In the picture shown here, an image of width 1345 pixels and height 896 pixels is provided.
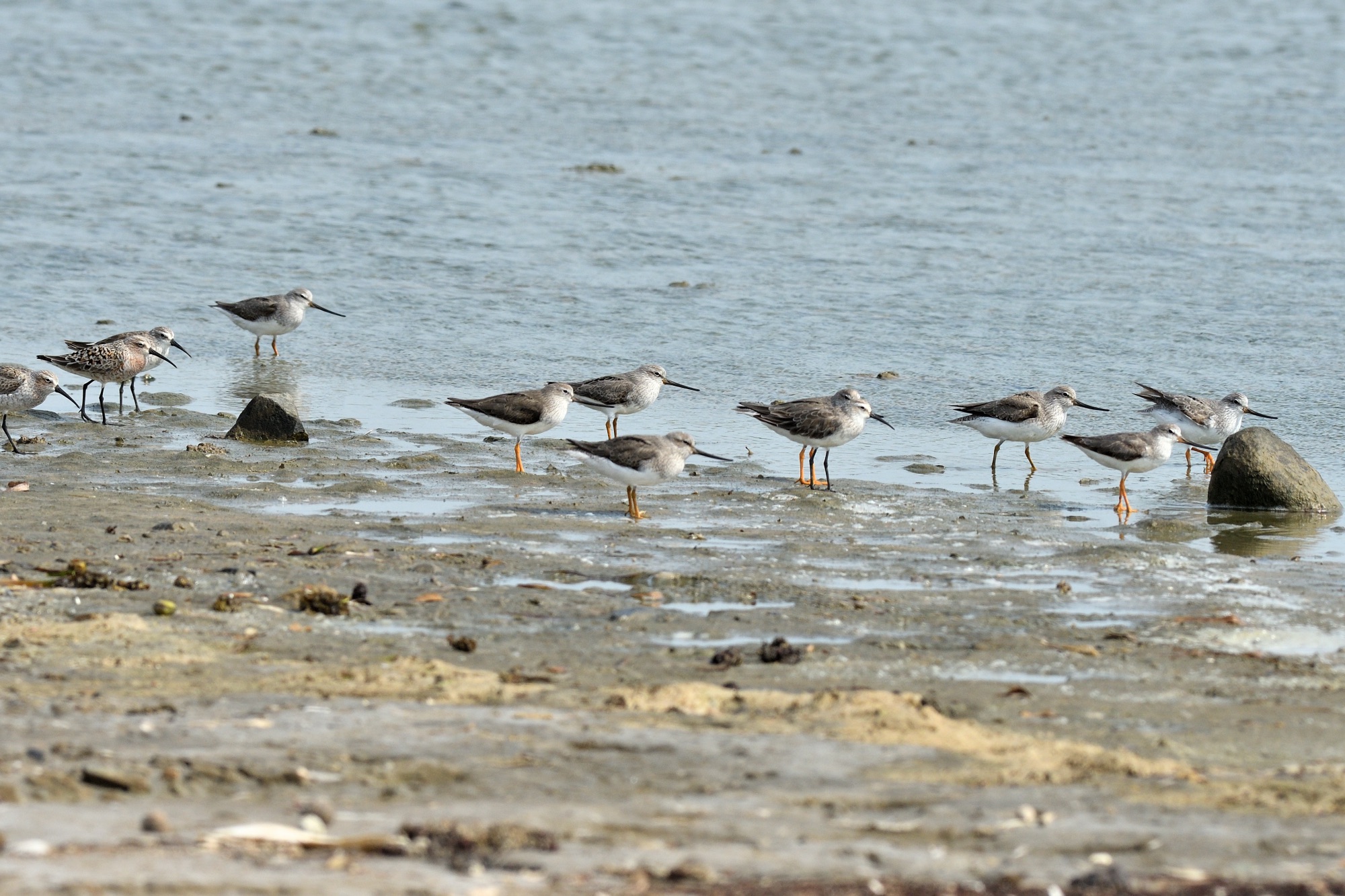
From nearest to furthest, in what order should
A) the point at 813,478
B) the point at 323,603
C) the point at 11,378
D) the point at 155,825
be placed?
the point at 155,825 < the point at 323,603 < the point at 813,478 < the point at 11,378

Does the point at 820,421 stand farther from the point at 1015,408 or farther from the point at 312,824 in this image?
the point at 312,824

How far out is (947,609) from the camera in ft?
27.9

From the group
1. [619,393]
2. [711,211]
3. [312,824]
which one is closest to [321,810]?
[312,824]

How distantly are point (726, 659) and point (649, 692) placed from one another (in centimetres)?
63

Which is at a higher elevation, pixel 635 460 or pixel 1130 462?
pixel 635 460

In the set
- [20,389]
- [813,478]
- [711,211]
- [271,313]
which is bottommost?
[813,478]

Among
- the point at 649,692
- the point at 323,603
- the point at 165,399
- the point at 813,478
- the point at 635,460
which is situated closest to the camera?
the point at 649,692

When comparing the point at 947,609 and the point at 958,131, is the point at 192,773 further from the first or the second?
the point at 958,131

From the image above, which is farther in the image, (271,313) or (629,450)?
(271,313)

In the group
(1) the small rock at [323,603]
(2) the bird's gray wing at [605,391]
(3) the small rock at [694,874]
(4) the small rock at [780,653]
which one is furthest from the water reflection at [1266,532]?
(3) the small rock at [694,874]

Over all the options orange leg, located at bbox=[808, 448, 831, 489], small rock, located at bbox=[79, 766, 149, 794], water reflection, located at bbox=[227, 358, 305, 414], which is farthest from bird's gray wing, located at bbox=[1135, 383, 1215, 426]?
small rock, located at bbox=[79, 766, 149, 794]

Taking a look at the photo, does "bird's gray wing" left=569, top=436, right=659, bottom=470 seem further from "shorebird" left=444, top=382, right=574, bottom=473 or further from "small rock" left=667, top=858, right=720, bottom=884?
"small rock" left=667, top=858, right=720, bottom=884

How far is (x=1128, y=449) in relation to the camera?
40.9 ft

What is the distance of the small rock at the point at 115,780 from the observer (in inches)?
216
